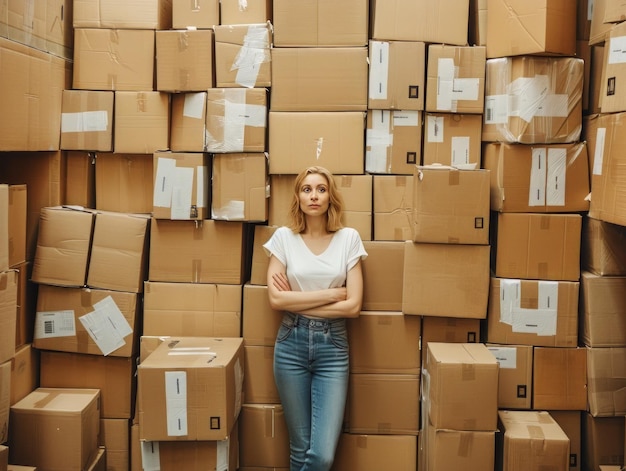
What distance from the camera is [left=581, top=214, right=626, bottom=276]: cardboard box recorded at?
263 cm

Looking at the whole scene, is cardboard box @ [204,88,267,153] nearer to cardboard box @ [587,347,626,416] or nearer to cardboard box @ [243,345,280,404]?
cardboard box @ [243,345,280,404]

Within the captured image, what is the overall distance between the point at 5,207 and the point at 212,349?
0.93 metres

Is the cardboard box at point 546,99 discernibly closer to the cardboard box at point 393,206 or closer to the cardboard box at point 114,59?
the cardboard box at point 393,206

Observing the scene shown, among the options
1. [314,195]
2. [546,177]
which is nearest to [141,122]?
[314,195]

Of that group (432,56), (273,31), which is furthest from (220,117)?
(432,56)

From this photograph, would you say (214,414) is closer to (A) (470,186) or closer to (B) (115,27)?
(A) (470,186)

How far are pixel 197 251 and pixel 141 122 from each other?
60 cm

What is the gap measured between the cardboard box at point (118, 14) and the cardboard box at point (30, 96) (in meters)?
0.21

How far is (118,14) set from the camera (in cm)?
286

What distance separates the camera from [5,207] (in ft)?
7.41

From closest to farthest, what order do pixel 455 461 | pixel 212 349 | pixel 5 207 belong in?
pixel 5 207 < pixel 455 461 < pixel 212 349

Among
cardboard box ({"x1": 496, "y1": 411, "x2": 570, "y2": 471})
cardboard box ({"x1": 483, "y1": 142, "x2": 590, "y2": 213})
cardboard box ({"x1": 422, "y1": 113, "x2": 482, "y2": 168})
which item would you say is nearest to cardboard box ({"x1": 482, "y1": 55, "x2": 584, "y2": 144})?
cardboard box ({"x1": 483, "y1": 142, "x2": 590, "y2": 213})

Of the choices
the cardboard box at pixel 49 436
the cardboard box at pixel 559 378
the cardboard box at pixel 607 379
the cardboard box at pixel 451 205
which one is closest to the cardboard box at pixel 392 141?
the cardboard box at pixel 451 205

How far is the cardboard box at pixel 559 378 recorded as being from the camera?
2707mm
